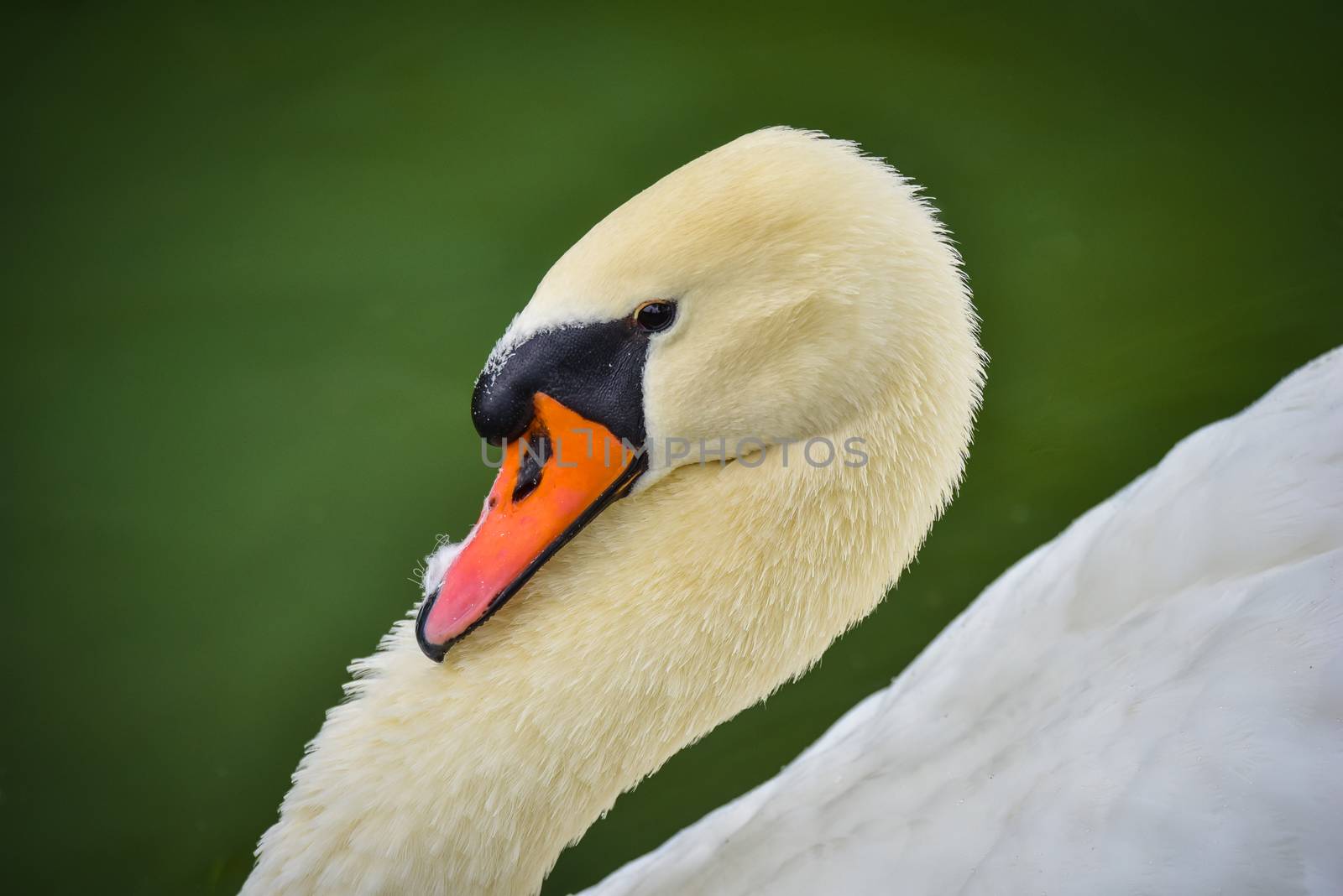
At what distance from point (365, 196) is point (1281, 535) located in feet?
6.59

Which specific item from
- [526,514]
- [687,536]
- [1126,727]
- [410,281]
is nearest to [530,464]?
[526,514]

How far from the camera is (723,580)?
41.6 inches

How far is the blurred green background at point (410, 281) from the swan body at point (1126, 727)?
1.91 ft

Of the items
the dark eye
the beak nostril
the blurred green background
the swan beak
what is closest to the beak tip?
the swan beak

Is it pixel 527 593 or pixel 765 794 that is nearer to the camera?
pixel 527 593

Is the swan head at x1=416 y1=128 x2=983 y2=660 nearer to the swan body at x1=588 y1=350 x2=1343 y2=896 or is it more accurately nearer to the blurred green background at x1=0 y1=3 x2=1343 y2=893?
the swan body at x1=588 y1=350 x2=1343 y2=896

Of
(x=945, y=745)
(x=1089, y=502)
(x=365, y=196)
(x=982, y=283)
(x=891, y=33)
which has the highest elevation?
(x=365, y=196)

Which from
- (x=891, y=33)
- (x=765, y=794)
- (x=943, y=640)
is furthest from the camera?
(x=891, y=33)

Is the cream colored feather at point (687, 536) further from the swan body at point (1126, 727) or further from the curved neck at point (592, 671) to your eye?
the swan body at point (1126, 727)

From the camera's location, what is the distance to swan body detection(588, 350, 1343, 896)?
0.92 meters

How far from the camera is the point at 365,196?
2.52 meters

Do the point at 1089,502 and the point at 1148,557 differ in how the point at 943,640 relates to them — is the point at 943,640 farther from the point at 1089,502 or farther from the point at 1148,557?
the point at 1089,502

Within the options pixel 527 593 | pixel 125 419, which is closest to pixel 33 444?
pixel 125 419

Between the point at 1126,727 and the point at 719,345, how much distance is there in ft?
1.62
